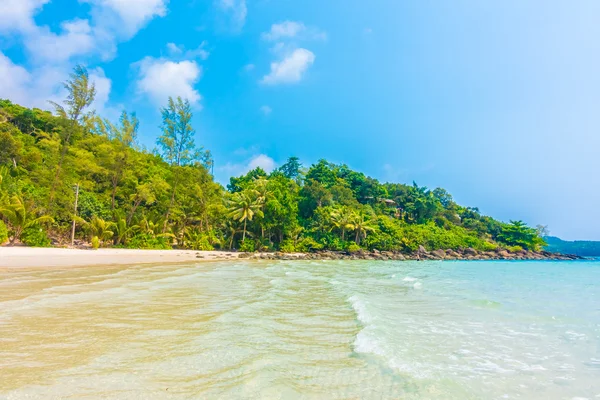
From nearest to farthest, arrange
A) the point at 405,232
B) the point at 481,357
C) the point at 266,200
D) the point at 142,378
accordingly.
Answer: the point at 142,378 < the point at 481,357 < the point at 266,200 < the point at 405,232

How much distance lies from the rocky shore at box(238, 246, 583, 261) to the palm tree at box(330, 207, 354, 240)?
3.48 m

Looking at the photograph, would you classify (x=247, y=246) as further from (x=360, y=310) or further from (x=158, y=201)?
(x=360, y=310)

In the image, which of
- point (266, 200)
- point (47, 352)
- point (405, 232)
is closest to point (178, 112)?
point (266, 200)

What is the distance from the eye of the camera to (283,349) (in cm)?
481

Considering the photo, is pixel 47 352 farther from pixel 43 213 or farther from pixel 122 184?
pixel 122 184

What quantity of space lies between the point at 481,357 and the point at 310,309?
3872 mm

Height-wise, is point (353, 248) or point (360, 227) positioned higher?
point (360, 227)

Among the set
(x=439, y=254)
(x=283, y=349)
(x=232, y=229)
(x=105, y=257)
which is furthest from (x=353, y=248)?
(x=283, y=349)

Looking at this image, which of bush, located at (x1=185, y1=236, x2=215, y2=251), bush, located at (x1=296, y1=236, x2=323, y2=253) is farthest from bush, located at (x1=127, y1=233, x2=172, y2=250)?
bush, located at (x1=296, y1=236, x2=323, y2=253)

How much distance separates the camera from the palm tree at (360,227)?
143 feet

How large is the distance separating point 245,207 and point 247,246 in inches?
179

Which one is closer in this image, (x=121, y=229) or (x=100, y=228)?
(x=100, y=228)

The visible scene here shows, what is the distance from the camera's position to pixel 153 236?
32094 mm

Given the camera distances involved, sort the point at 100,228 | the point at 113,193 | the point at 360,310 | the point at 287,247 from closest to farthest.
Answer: the point at 360,310
the point at 100,228
the point at 113,193
the point at 287,247
